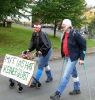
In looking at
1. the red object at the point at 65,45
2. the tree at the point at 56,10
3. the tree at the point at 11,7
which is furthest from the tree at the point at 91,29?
the red object at the point at 65,45

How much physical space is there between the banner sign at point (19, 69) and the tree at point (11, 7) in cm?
812

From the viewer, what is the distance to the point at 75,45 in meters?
5.94

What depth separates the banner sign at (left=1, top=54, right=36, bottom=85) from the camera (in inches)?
253

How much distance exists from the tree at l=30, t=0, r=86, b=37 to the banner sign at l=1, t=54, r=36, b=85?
1498 centimetres

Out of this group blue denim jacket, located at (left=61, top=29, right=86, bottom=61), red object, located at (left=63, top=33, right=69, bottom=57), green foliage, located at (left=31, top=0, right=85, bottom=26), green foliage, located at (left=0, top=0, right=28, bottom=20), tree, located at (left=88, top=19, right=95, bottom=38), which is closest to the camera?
blue denim jacket, located at (left=61, top=29, right=86, bottom=61)

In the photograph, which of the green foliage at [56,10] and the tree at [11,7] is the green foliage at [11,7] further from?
the green foliage at [56,10]

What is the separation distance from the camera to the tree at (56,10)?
857 inches

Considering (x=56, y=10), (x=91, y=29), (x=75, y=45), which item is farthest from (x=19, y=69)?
(x=91, y=29)

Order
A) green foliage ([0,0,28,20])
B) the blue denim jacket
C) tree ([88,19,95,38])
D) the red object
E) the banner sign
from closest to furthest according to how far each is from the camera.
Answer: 1. the blue denim jacket
2. the red object
3. the banner sign
4. green foliage ([0,0,28,20])
5. tree ([88,19,95,38])

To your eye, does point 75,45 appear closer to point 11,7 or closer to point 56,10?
point 11,7

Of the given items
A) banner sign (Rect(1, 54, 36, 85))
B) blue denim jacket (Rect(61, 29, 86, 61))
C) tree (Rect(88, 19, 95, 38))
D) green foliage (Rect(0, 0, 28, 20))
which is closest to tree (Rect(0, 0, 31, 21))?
green foliage (Rect(0, 0, 28, 20))

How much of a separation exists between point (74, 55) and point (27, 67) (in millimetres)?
1326

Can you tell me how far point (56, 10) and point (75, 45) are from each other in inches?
647

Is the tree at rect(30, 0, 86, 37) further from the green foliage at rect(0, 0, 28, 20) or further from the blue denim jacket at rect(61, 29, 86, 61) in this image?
the blue denim jacket at rect(61, 29, 86, 61)
